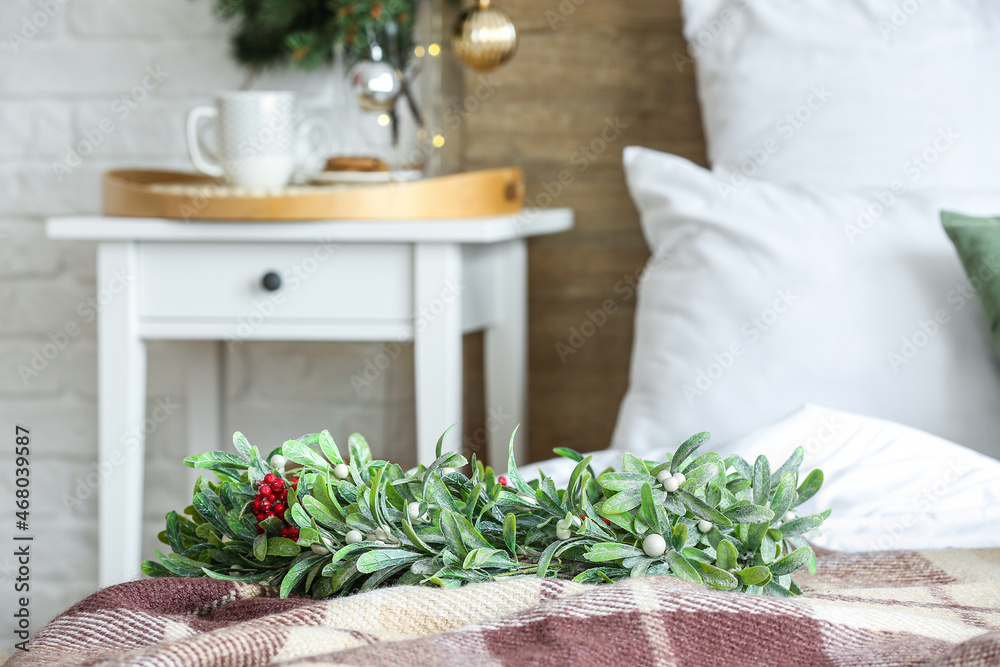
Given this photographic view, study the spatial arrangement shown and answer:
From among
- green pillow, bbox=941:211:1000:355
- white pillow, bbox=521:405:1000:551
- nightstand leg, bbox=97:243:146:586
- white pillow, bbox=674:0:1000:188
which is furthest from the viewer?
nightstand leg, bbox=97:243:146:586

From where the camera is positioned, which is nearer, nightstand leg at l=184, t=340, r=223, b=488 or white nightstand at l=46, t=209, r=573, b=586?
white nightstand at l=46, t=209, r=573, b=586

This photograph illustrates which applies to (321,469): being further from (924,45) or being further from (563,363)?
(563,363)

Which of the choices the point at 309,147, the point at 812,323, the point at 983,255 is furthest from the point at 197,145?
the point at 983,255

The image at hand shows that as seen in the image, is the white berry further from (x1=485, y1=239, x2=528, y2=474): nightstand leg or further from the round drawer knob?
(x1=485, y1=239, x2=528, y2=474): nightstand leg

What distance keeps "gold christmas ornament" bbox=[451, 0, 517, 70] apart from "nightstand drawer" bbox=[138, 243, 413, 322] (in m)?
0.32

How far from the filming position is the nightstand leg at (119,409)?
104 centimetres

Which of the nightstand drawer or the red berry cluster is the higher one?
the nightstand drawer

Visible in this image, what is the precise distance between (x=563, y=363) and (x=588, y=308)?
0.31ft

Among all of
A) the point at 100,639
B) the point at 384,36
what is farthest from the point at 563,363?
the point at 100,639

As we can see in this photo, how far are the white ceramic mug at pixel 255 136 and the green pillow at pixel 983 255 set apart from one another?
726mm

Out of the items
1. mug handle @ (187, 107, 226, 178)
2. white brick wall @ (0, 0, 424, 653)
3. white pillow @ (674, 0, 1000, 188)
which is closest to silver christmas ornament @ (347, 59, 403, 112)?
mug handle @ (187, 107, 226, 178)

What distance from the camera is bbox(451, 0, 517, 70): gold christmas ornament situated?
1.17m

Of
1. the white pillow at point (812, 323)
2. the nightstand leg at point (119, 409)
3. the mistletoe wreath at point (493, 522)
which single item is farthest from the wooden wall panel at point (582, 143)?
the mistletoe wreath at point (493, 522)

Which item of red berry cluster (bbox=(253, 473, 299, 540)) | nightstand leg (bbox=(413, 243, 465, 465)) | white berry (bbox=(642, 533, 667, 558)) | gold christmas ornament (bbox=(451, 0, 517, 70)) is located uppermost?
gold christmas ornament (bbox=(451, 0, 517, 70))
